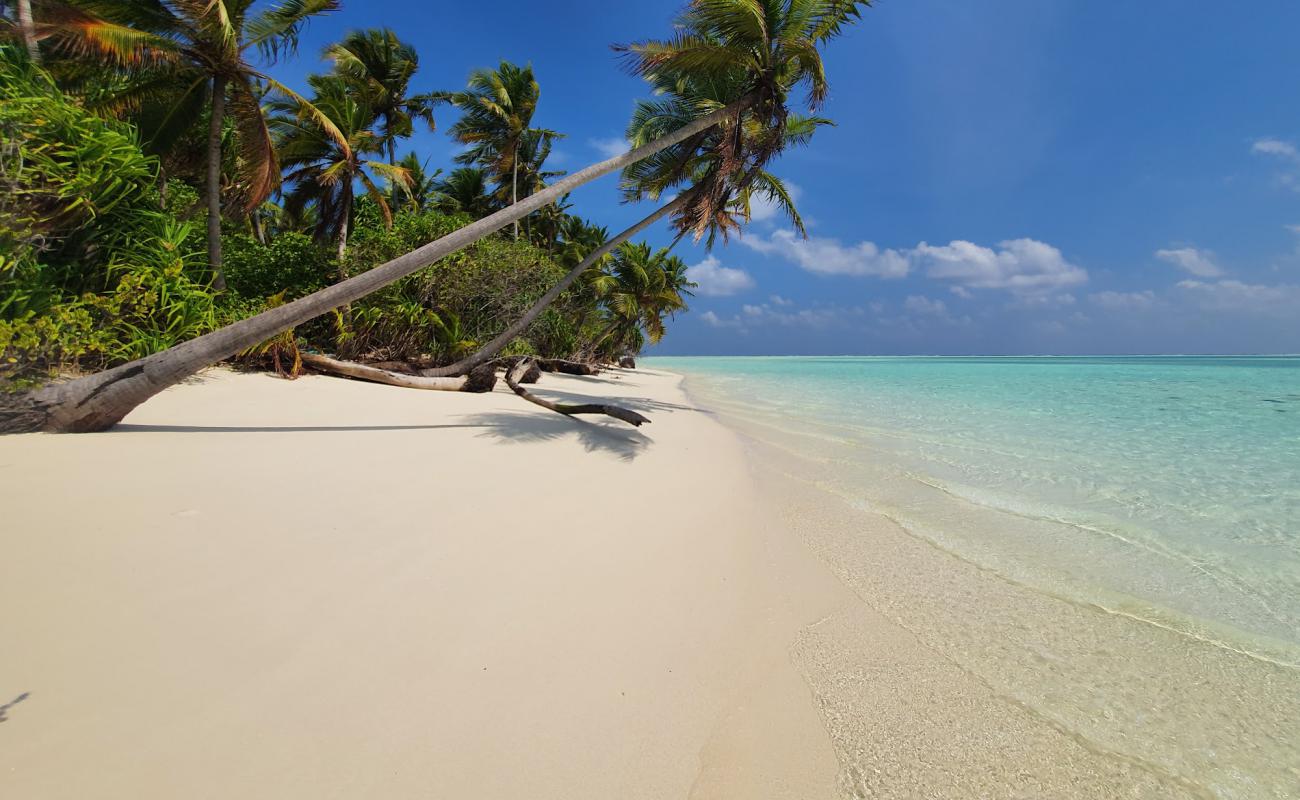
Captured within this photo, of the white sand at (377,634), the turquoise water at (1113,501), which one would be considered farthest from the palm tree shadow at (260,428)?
the turquoise water at (1113,501)

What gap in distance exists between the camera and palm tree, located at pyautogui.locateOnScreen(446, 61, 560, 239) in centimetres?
1834

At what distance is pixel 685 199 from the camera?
11188mm

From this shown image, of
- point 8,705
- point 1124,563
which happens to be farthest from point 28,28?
point 1124,563

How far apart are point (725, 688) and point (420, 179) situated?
2693cm

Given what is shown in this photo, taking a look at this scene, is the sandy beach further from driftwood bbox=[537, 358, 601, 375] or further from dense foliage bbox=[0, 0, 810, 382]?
driftwood bbox=[537, 358, 601, 375]

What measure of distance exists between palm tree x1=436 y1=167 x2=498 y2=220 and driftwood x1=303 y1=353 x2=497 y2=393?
1685cm

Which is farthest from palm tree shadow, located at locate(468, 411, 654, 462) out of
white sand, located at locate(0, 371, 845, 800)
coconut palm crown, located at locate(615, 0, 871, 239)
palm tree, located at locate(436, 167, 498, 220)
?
palm tree, located at locate(436, 167, 498, 220)

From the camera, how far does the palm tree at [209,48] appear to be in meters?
7.44

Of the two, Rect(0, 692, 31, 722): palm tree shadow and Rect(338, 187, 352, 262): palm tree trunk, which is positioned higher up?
Rect(338, 187, 352, 262): palm tree trunk

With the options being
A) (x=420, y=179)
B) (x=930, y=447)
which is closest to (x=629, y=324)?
(x=420, y=179)

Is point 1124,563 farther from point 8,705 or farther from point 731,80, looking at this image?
point 731,80

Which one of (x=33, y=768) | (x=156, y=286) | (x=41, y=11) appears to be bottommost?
(x=33, y=768)

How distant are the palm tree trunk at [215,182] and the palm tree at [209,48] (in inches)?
0.6

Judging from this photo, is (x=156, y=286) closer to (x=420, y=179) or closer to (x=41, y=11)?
(x=41, y=11)
